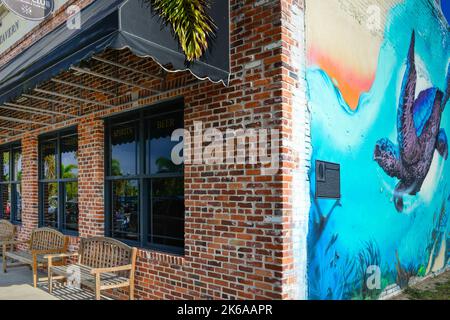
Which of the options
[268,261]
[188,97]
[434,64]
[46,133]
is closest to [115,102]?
[188,97]

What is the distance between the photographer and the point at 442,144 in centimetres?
825

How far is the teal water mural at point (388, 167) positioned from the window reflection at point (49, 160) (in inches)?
228

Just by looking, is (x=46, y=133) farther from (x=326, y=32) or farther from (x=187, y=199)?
(x=326, y=32)

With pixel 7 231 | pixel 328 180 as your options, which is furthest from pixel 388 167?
pixel 7 231

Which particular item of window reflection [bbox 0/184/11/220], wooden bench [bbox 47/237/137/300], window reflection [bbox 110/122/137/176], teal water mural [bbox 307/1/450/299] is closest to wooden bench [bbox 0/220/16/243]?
window reflection [bbox 0/184/11/220]

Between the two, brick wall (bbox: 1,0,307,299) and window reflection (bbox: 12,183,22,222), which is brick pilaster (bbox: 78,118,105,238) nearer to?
brick wall (bbox: 1,0,307,299)

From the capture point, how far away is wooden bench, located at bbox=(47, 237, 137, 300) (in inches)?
205

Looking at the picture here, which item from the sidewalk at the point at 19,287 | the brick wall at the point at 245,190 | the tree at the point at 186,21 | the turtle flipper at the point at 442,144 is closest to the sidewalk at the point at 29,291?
the sidewalk at the point at 19,287

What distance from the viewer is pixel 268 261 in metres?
4.05

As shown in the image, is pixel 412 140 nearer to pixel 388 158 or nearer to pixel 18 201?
pixel 388 158

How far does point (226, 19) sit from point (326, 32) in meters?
1.30

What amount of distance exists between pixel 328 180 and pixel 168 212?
2.14m

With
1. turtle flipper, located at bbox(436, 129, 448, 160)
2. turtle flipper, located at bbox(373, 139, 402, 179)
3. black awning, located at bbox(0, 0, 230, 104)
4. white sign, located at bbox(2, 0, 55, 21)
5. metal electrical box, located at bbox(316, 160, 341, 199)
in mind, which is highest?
white sign, located at bbox(2, 0, 55, 21)

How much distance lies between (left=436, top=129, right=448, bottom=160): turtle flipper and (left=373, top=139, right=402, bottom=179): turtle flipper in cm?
217
